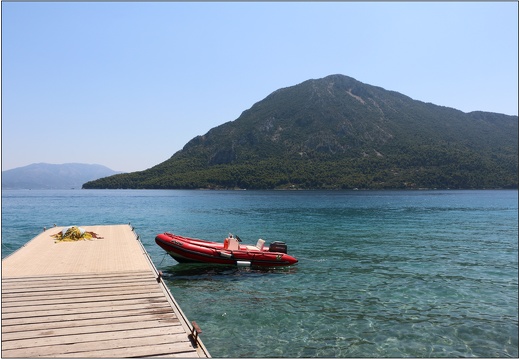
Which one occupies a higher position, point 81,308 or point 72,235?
point 72,235

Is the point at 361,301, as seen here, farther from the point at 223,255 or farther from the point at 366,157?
the point at 366,157

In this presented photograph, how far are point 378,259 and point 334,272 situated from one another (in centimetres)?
428

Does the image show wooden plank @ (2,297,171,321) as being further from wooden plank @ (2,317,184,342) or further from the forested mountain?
the forested mountain

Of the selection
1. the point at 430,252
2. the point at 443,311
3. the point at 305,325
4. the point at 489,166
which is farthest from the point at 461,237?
the point at 489,166

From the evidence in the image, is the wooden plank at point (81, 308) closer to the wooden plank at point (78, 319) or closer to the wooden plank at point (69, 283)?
the wooden plank at point (78, 319)

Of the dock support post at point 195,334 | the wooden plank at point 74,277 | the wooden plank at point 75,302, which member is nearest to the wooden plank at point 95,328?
the dock support post at point 195,334

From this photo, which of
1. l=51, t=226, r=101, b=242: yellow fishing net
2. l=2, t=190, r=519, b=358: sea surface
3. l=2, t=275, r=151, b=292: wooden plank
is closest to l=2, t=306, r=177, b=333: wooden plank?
l=2, t=190, r=519, b=358: sea surface

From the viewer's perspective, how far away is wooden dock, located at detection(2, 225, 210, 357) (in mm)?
6824

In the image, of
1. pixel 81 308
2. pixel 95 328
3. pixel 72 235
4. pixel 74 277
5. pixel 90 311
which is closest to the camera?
pixel 95 328

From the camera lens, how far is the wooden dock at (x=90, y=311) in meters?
6.82

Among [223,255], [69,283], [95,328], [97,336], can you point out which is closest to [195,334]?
[97,336]

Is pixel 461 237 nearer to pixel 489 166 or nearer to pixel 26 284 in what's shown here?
pixel 26 284

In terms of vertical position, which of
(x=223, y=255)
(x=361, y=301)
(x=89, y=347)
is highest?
(x=89, y=347)

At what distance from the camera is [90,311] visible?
28.1ft
